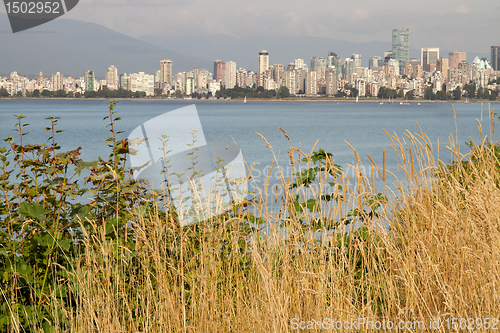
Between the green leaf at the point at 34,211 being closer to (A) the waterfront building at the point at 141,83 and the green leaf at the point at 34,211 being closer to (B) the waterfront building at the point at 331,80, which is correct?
(A) the waterfront building at the point at 141,83

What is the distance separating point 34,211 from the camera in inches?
83.2

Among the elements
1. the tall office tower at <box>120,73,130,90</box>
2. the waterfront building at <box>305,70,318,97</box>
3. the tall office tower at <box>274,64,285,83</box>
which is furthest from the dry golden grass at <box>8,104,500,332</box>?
the waterfront building at <box>305,70,318,97</box>

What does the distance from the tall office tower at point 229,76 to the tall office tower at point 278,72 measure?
12621mm

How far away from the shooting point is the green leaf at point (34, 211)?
2.09m

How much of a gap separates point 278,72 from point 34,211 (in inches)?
4948

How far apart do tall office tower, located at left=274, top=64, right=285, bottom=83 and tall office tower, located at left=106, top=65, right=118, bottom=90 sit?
49.2 metres

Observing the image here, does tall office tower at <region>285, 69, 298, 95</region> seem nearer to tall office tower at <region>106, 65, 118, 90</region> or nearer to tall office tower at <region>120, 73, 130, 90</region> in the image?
tall office tower at <region>106, 65, 118, 90</region>

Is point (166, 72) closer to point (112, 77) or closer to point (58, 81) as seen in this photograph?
point (112, 77)

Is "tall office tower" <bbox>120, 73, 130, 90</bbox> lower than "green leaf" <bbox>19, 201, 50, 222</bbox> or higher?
higher

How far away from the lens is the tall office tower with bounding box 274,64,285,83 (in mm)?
121000
